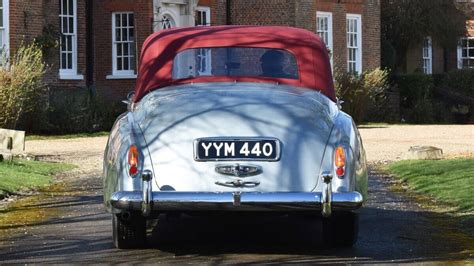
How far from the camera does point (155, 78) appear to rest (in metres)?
10.1

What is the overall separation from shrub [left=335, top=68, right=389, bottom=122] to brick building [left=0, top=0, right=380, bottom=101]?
834mm

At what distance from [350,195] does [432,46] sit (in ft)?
138

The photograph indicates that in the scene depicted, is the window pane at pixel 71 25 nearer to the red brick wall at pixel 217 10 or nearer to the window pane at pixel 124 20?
the window pane at pixel 124 20

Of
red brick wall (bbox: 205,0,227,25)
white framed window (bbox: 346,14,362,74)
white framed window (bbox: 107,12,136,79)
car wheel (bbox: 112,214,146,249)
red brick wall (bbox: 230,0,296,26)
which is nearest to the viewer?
car wheel (bbox: 112,214,146,249)

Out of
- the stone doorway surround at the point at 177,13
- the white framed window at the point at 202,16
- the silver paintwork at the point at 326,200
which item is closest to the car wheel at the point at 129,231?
the silver paintwork at the point at 326,200

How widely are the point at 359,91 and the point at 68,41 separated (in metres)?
9.10

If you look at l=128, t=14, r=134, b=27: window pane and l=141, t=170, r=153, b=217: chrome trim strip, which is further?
l=128, t=14, r=134, b=27: window pane

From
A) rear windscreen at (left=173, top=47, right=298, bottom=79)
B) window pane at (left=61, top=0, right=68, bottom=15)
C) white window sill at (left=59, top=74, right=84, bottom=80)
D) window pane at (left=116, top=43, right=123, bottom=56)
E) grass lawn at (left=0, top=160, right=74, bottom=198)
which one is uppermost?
window pane at (left=61, top=0, right=68, bottom=15)

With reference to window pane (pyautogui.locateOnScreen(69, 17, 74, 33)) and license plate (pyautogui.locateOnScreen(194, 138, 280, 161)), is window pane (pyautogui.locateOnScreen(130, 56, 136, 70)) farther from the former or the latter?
license plate (pyautogui.locateOnScreen(194, 138, 280, 161))

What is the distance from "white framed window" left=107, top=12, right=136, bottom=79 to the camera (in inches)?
1326

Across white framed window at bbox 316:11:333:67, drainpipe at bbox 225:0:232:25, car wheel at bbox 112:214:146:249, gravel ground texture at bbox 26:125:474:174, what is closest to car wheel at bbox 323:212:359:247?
car wheel at bbox 112:214:146:249

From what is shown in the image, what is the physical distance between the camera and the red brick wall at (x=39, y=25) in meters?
29.4

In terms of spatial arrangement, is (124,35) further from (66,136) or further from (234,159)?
(234,159)

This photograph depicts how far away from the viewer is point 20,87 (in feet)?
A: 87.7
